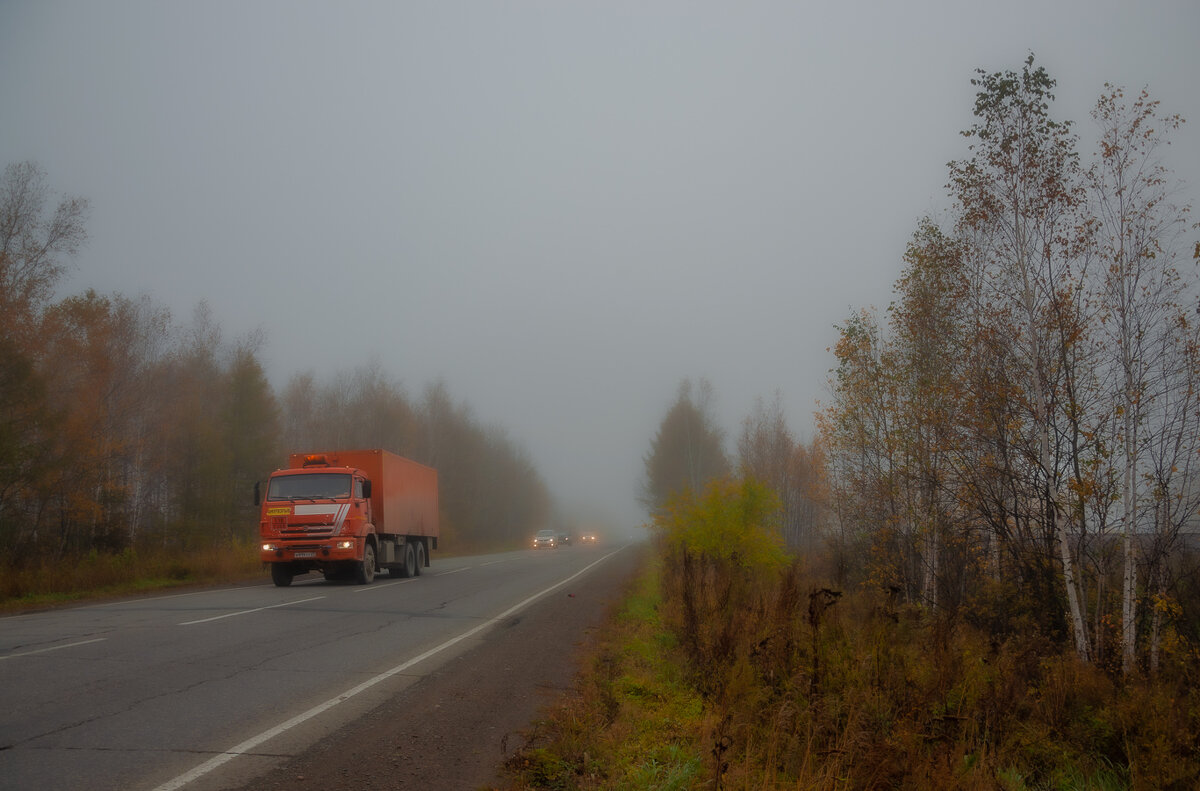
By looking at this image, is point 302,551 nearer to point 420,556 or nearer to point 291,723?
point 420,556

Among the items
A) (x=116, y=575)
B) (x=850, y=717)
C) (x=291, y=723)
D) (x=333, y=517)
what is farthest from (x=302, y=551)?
(x=850, y=717)

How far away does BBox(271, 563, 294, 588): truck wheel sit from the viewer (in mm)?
19484

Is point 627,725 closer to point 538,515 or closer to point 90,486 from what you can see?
point 90,486

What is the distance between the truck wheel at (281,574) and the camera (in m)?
19.5

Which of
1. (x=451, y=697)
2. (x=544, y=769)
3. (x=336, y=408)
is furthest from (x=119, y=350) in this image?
(x=544, y=769)

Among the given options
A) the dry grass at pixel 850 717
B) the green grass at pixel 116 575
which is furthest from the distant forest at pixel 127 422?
the dry grass at pixel 850 717

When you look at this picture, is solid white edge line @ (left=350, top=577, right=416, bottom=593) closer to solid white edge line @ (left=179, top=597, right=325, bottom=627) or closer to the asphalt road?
solid white edge line @ (left=179, top=597, right=325, bottom=627)

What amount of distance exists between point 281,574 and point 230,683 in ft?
43.0

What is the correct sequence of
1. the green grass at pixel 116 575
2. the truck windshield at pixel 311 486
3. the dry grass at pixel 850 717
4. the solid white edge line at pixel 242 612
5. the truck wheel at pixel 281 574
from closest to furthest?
the dry grass at pixel 850 717, the solid white edge line at pixel 242 612, the green grass at pixel 116 575, the truck windshield at pixel 311 486, the truck wheel at pixel 281 574

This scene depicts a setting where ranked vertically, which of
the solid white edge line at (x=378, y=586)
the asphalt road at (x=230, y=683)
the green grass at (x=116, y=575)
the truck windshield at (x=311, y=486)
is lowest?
the solid white edge line at (x=378, y=586)

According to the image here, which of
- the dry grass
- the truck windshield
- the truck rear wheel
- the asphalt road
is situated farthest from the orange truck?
the dry grass

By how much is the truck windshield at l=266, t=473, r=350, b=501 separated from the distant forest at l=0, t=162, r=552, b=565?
8.12 meters

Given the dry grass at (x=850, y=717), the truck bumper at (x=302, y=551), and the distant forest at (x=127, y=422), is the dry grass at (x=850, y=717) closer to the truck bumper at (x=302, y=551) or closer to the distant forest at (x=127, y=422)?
the truck bumper at (x=302, y=551)

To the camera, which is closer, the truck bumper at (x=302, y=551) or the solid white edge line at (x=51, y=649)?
the solid white edge line at (x=51, y=649)
